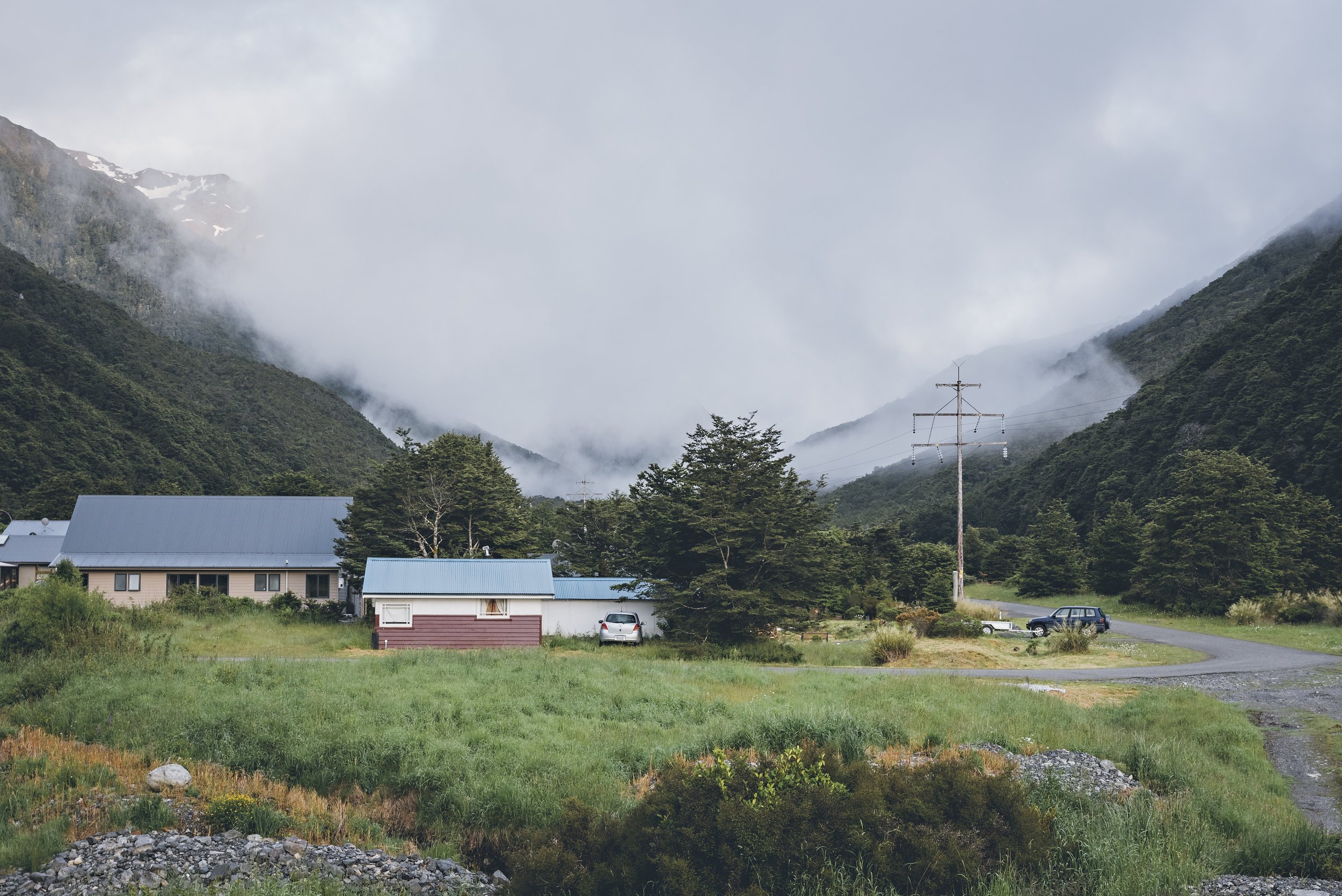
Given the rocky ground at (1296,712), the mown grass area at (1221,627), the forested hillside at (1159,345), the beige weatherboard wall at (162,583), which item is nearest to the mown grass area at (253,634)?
the beige weatherboard wall at (162,583)

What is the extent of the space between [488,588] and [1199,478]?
3887cm

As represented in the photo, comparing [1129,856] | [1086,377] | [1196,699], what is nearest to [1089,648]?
[1196,699]

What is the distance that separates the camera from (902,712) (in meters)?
16.3

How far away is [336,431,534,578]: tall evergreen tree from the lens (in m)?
41.5

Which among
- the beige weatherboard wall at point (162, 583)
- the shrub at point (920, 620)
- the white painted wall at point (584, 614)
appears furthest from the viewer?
the beige weatherboard wall at point (162, 583)

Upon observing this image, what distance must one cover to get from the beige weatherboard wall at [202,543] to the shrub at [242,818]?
1364 inches

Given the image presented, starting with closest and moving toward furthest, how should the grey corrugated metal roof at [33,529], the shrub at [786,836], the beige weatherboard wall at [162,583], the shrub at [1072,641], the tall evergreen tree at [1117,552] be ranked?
the shrub at [786,836], the shrub at [1072,641], the beige weatherboard wall at [162,583], the grey corrugated metal roof at [33,529], the tall evergreen tree at [1117,552]

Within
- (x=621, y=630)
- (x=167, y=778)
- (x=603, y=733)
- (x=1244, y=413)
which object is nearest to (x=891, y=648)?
(x=621, y=630)

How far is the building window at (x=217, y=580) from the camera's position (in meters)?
41.8

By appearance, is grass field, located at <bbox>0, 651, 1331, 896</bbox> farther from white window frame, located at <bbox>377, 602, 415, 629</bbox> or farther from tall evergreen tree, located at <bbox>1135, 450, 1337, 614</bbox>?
tall evergreen tree, located at <bbox>1135, 450, 1337, 614</bbox>

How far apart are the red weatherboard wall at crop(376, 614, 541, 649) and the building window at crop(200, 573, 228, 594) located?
1569 cm

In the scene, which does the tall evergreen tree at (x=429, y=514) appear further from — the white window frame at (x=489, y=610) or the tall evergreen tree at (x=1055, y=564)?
the tall evergreen tree at (x=1055, y=564)

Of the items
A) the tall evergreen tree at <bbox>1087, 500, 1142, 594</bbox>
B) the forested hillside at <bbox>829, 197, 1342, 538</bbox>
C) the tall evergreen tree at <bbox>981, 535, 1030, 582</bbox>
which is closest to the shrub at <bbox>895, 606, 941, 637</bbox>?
the tall evergreen tree at <bbox>1087, 500, 1142, 594</bbox>

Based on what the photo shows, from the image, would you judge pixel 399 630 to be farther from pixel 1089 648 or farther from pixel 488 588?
pixel 1089 648
